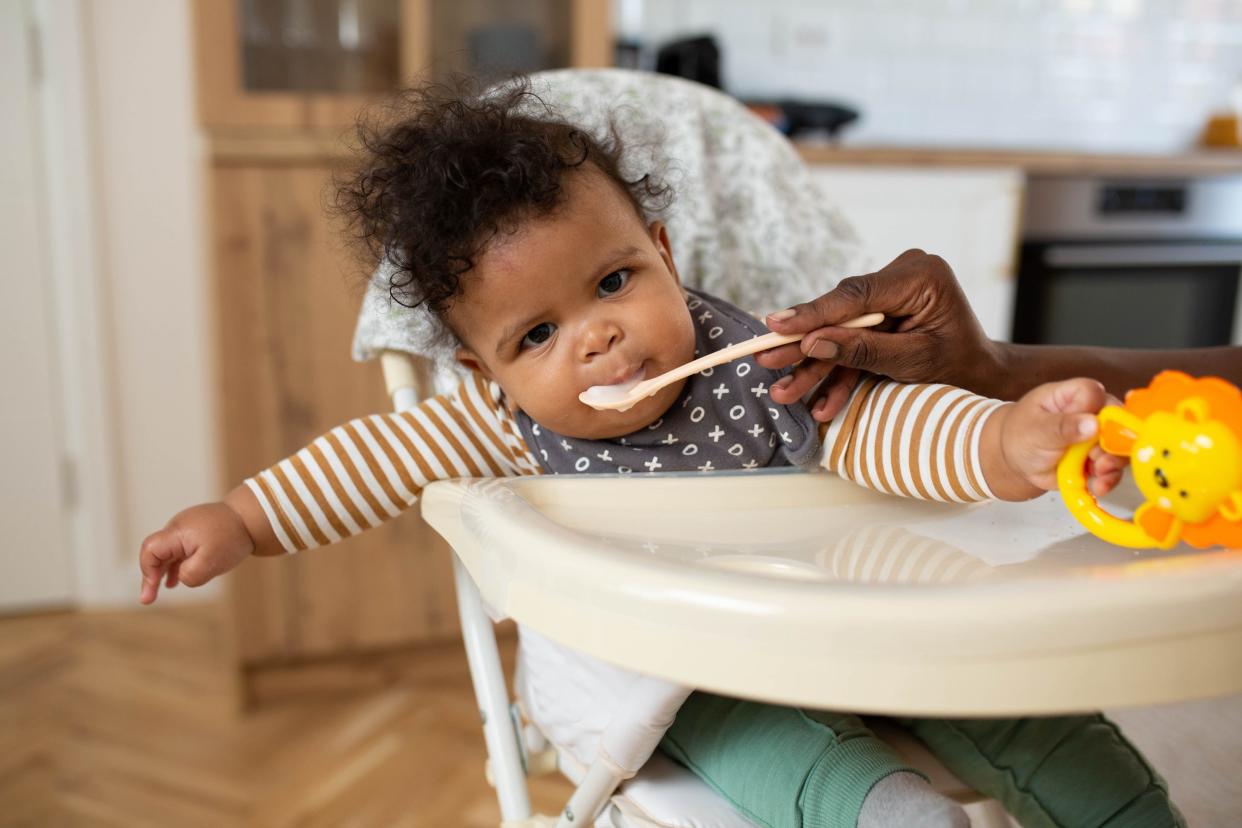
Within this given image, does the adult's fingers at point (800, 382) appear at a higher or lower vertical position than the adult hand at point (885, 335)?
lower

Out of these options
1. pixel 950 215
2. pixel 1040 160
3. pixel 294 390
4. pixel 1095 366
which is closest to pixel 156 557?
pixel 1095 366

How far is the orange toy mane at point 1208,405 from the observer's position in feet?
1.59

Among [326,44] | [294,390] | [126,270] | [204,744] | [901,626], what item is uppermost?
[326,44]

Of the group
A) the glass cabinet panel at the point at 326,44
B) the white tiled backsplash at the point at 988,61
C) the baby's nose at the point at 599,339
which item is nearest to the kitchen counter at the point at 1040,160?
the white tiled backsplash at the point at 988,61

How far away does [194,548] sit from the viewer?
2.57ft

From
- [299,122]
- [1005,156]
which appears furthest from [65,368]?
[1005,156]

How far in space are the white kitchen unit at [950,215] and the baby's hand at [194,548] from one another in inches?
58.4

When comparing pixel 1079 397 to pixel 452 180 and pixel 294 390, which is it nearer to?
pixel 452 180

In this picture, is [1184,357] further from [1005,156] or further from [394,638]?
[394,638]

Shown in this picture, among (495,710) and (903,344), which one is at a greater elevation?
(903,344)

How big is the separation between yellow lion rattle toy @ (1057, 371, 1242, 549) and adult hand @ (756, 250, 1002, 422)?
0.20 metres

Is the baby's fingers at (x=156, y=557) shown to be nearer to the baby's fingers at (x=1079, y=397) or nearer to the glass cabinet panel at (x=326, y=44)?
the baby's fingers at (x=1079, y=397)

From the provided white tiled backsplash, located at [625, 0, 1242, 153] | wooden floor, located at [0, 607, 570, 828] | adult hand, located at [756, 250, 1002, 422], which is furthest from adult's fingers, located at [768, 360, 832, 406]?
white tiled backsplash, located at [625, 0, 1242, 153]

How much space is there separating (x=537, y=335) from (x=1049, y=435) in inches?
14.3
